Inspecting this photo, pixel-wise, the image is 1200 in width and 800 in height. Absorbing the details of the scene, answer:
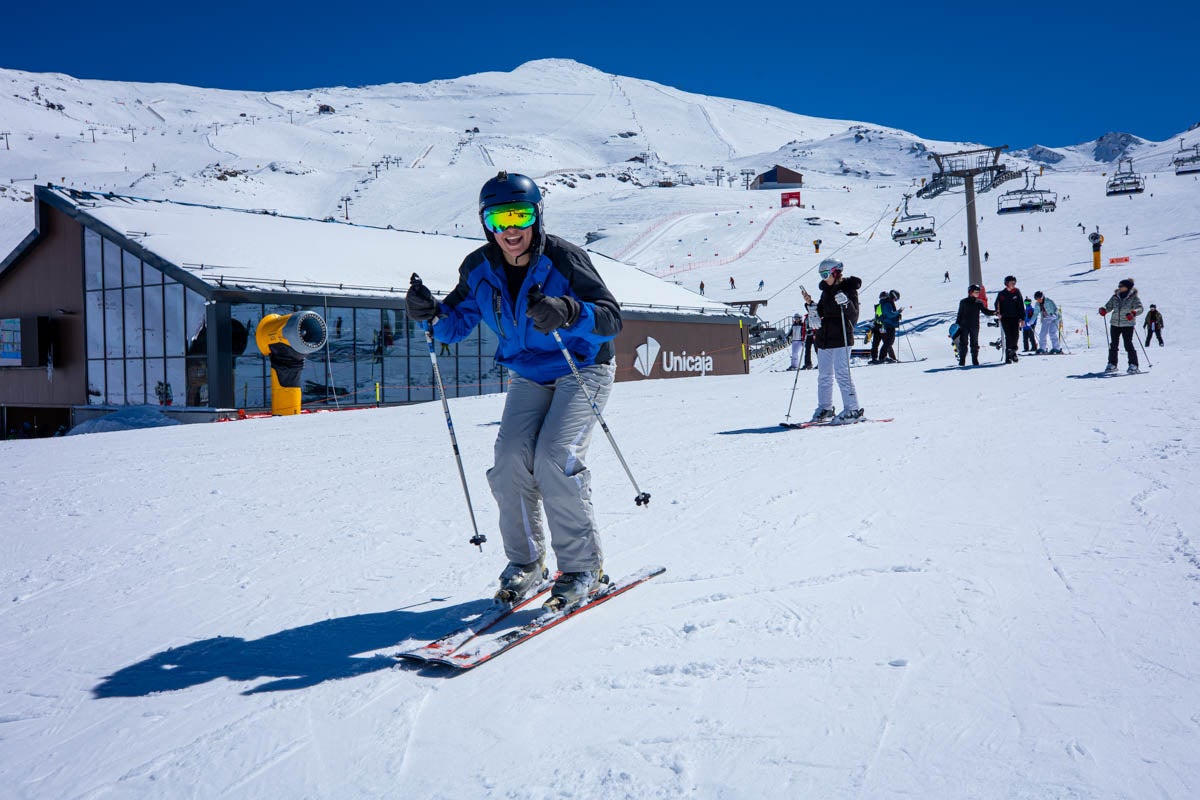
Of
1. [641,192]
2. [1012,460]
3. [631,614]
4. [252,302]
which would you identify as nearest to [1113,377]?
[1012,460]

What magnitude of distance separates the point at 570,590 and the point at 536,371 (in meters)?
0.92

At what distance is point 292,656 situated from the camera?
2.99 m

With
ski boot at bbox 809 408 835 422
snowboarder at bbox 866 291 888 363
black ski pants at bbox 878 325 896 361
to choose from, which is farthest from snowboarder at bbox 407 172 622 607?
black ski pants at bbox 878 325 896 361

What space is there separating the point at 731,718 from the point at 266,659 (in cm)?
174

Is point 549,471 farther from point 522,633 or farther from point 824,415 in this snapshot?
point 824,415

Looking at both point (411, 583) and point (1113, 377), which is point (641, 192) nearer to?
point (1113, 377)

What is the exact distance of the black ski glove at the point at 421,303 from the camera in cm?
334

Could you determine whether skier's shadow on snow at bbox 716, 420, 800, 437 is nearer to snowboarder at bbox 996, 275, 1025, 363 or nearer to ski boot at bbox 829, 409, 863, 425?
ski boot at bbox 829, 409, 863, 425

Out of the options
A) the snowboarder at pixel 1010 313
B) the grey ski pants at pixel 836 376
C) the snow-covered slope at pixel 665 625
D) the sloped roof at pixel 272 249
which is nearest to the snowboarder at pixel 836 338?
the grey ski pants at pixel 836 376

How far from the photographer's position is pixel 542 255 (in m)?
3.31

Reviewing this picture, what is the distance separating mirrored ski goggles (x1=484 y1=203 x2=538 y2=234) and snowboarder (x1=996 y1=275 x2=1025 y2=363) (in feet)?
46.5

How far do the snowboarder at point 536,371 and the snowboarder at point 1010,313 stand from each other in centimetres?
1404

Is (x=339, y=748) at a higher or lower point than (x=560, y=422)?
lower

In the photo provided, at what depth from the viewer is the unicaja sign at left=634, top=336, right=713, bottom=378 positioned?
26203mm
